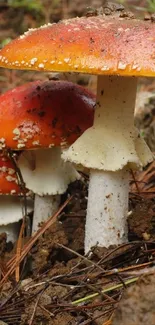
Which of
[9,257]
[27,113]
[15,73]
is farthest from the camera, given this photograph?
[15,73]

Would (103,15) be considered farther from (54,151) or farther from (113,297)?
(113,297)

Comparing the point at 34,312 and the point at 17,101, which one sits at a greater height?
the point at 17,101

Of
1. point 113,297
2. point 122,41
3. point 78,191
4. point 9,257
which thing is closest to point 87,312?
point 113,297

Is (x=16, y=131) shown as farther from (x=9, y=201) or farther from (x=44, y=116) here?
(x=9, y=201)

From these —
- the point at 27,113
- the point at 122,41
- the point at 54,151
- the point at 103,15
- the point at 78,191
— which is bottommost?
the point at 78,191

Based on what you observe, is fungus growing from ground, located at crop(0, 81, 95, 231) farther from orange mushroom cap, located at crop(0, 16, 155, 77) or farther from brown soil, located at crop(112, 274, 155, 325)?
brown soil, located at crop(112, 274, 155, 325)

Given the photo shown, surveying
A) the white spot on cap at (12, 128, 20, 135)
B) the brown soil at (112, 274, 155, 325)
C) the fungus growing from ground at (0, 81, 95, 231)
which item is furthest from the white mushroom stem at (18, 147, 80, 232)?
the brown soil at (112, 274, 155, 325)

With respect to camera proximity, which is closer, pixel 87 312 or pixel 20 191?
pixel 87 312
